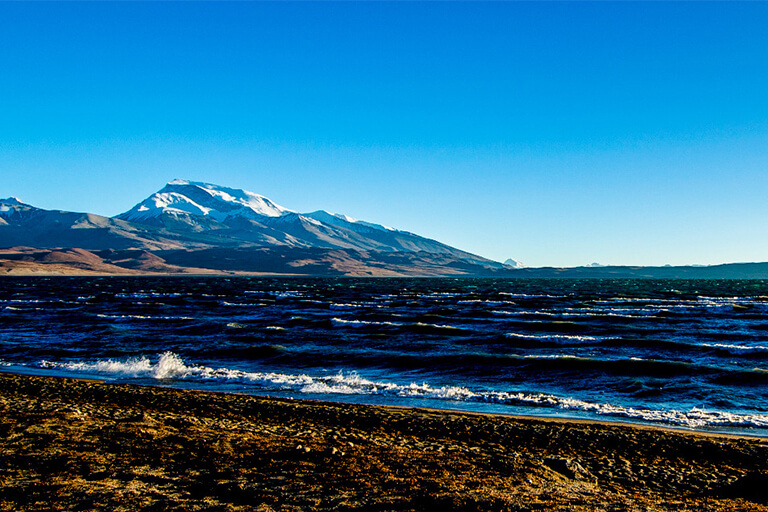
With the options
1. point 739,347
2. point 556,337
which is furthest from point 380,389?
point 739,347

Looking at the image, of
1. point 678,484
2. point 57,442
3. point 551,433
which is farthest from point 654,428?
point 57,442

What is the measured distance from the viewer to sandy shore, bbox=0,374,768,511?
768 centimetres

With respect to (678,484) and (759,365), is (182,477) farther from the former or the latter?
(759,365)

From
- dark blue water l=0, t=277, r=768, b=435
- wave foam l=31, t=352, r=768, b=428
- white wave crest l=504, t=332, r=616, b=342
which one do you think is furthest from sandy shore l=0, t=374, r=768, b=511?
white wave crest l=504, t=332, r=616, b=342

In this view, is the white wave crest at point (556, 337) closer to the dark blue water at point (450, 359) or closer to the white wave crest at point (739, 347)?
the dark blue water at point (450, 359)

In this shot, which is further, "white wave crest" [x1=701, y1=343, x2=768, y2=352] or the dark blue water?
"white wave crest" [x1=701, y1=343, x2=768, y2=352]

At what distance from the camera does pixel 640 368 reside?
2333cm

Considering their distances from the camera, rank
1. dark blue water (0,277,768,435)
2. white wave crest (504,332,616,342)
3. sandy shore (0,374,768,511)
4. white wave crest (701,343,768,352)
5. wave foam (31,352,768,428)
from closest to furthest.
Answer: sandy shore (0,374,768,511) < wave foam (31,352,768,428) < dark blue water (0,277,768,435) < white wave crest (701,343,768,352) < white wave crest (504,332,616,342)

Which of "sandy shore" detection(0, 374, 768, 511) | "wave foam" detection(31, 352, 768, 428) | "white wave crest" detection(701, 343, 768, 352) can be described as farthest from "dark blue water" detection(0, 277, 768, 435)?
"sandy shore" detection(0, 374, 768, 511)

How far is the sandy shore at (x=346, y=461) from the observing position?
25.2ft

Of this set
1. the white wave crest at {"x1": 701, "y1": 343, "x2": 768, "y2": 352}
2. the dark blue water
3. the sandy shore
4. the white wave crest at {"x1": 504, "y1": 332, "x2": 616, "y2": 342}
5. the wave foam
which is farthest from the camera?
the white wave crest at {"x1": 504, "y1": 332, "x2": 616, "y2": 342}

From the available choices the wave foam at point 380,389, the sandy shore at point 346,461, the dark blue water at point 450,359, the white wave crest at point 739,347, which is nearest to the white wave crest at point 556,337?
the dark blue water at point 450,359

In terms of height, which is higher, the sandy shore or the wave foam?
the sandy shore

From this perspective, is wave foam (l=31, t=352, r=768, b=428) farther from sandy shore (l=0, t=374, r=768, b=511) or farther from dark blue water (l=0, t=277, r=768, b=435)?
sandy shore (l=0, t=374, r=768, b=511)
